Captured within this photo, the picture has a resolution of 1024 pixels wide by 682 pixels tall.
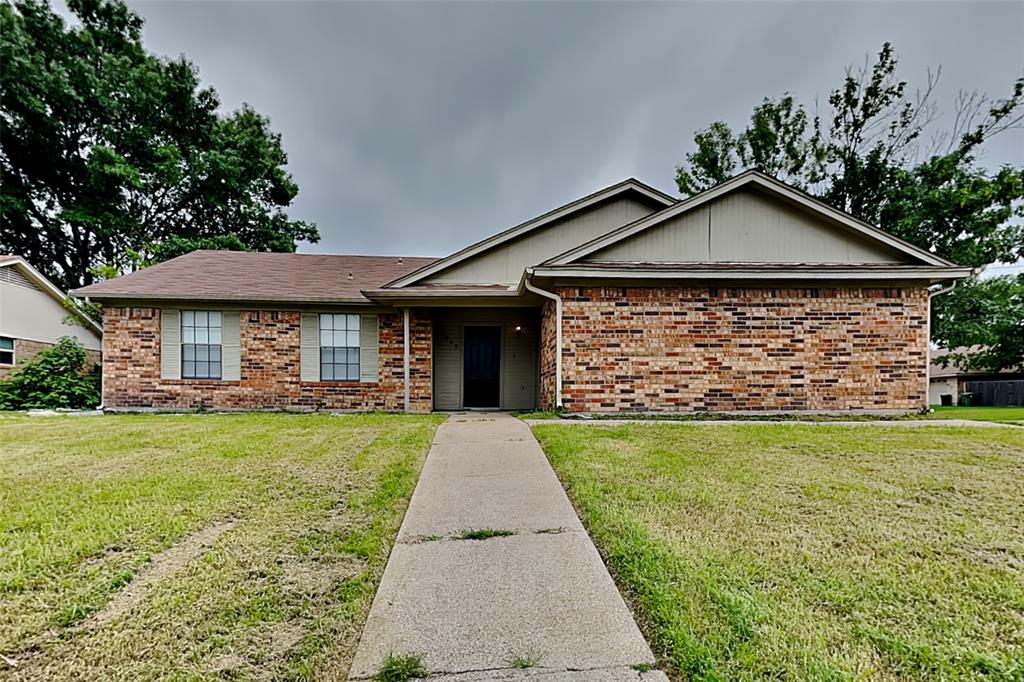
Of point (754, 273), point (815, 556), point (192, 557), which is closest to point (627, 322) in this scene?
point (754, 273)

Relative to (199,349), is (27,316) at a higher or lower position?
higher

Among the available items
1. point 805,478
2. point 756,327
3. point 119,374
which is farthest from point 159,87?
point 805,478

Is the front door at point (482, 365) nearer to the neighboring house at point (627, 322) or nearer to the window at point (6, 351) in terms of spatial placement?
the neighboring house at point (627, 322)

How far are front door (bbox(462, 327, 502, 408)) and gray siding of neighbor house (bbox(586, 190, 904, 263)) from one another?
4060 mm

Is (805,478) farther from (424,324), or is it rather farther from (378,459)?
(424,324)

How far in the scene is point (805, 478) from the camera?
14.1 ft

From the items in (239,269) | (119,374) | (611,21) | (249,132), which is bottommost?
(119,374)

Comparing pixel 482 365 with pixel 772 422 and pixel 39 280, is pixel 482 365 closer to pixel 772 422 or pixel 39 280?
pixel 772 422

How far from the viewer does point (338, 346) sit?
10.6 metres

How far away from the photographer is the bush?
37.2 ft

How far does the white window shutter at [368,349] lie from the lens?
1064cm

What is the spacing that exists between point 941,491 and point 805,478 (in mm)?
967

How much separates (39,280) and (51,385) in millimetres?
4968

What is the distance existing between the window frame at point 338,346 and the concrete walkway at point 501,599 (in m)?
7.20
